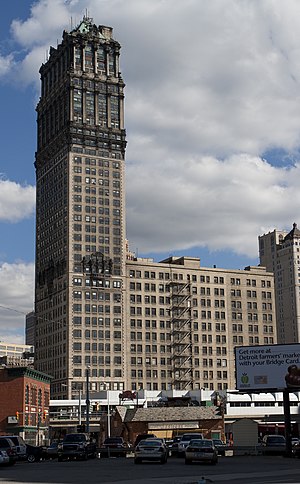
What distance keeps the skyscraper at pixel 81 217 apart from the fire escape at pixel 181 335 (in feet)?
55.8

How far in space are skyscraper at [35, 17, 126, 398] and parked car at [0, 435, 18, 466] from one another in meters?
120

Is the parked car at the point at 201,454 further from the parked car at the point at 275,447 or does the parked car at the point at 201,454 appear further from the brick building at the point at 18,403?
the brick building at the point at 18,403

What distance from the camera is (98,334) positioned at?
17638cm

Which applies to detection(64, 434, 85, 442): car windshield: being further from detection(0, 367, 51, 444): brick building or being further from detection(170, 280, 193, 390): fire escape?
detection(170, 280, 193, 390): fire escape

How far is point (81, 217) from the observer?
587ft

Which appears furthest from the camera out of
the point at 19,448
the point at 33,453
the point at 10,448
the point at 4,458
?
the point at 33,453

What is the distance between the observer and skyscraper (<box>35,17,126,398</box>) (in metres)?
175

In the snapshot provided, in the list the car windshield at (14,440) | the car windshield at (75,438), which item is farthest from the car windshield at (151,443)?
the car windshield at (14,440)

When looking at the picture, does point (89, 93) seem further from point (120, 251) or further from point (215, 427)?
point (215, 427)

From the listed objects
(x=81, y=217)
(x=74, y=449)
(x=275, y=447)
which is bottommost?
(x=275, y=447)

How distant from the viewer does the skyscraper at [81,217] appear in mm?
175250

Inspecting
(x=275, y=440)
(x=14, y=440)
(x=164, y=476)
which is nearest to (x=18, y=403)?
(x=14, y=440)

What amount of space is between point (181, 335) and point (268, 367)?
136015 mm

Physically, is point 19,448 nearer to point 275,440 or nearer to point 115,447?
point 115,447
